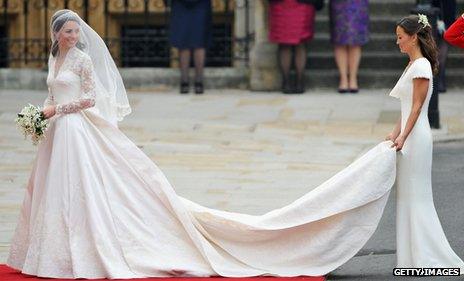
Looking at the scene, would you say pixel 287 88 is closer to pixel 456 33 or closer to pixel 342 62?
pixel 342 62

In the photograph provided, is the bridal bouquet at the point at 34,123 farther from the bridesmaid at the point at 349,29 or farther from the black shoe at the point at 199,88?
the black shoe at the point at 199,88

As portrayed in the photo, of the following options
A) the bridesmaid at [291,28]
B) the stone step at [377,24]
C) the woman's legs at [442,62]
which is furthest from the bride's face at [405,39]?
the stone step at [377,24]

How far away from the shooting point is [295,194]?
46.6 ft

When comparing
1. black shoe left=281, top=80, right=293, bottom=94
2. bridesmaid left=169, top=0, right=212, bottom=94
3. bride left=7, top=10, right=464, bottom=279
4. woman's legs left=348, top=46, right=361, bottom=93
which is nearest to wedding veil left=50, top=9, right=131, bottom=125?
bride left=7, top=10, right=464, bottom=279

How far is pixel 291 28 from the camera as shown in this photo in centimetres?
2078

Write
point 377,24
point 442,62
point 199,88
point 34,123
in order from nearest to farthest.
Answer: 1. point 34,123
2. point 442,62
3. point 199,88
4. point 377,24

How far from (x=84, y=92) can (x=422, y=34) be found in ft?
7.60

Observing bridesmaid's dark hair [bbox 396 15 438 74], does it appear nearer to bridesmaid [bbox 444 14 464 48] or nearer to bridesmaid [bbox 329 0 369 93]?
bridesmaid [bbox 444 14 464 48]

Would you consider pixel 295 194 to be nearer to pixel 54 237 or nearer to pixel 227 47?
pixel 54 237

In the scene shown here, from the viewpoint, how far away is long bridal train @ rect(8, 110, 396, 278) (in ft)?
34.3

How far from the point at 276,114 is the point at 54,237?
9.13 m

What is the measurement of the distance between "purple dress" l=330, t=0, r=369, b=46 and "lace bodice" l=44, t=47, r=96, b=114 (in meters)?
10.1

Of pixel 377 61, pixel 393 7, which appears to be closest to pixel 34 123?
pixel 377 61

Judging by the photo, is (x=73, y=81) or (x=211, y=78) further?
(x=211, y=78)
